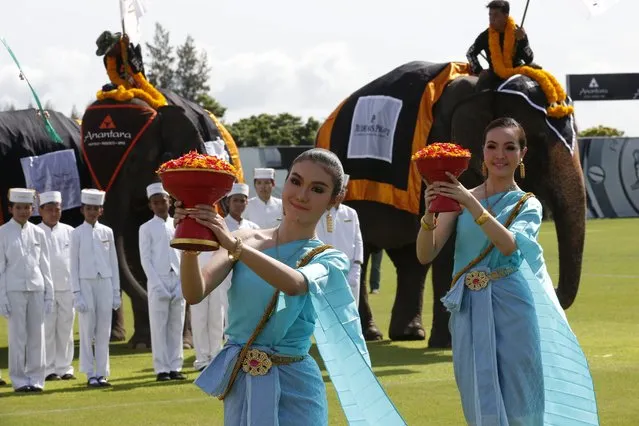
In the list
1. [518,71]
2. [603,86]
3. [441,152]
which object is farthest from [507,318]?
[603,86]

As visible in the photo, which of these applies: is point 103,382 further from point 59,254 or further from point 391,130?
point 391,130

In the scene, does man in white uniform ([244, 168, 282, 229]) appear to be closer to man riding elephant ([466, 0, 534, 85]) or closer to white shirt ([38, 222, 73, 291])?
white shirt ([38, 222, 73, 291])

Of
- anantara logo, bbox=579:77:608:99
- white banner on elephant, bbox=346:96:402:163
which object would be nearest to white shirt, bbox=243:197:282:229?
white banner on elephant, bbox=346:96:402:163

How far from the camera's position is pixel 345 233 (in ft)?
45.5

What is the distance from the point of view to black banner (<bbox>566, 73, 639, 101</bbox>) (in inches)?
2063

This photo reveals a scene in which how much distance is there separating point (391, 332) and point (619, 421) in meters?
5.75

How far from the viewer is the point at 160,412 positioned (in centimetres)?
1019

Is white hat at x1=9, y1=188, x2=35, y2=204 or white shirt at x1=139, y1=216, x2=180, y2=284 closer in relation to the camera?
white hat at x1=9, y1=188, x2=35, y2=204

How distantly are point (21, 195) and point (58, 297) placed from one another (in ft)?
4.44

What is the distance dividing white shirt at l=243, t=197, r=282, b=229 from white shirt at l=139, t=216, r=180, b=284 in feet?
6.83

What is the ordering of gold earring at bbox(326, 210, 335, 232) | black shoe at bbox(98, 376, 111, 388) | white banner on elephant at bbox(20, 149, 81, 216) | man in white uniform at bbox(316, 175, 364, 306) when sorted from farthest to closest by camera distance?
white banner on elephant at bbox(20, 149, 81, 216) → man in white uniform at bbox(316, 175, 364, 306) → gold earring at bbox(326, 210, 335, 232) → black shoe at bbox(98, 376, 111, 388)

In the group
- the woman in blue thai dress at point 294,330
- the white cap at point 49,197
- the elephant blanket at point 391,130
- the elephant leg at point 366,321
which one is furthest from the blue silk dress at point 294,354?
the elephant leg at point 366,321

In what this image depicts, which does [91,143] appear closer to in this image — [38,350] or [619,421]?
[38,350]

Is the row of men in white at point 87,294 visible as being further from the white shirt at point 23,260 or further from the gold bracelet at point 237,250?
the gold bracelet at point 237,250
